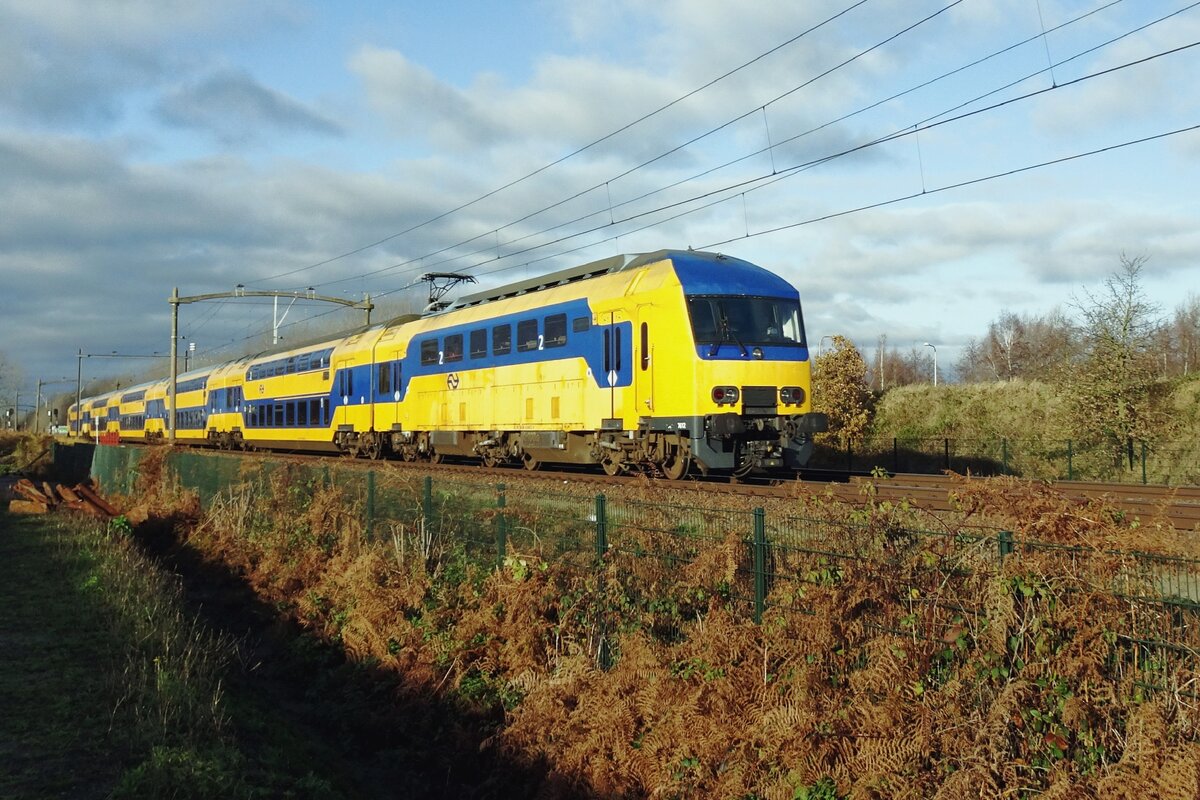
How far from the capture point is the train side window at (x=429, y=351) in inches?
976

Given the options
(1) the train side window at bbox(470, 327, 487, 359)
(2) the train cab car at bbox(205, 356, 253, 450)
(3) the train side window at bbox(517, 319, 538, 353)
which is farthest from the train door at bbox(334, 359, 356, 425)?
(2) the train cab car at bbox(205, 356, 253, 450)

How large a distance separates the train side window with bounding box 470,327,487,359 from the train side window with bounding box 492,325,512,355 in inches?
19.0

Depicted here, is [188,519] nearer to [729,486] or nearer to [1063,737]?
[729,486]

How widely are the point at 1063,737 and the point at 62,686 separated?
7.88 m

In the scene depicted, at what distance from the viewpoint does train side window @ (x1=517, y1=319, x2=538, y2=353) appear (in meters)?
20.2

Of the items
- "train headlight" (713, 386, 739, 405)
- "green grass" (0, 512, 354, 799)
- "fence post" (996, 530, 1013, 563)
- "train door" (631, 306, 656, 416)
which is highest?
"train door" (631, 306, 656, 416)

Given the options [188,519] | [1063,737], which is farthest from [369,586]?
[188,519]

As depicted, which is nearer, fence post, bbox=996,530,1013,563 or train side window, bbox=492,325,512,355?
fence post, bbox=996,530,1013,563

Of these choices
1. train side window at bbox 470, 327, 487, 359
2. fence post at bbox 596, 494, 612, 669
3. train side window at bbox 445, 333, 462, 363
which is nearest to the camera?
fence post at bbox 596, 494, 612, 669

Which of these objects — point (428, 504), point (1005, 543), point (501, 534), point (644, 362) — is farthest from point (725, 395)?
point (1005, 543)

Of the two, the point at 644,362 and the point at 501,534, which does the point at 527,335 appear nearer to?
the point at 644,362

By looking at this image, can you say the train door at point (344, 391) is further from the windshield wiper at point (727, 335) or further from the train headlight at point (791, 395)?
the train headlight at point (791, 395)

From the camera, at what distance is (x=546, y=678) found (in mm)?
8711

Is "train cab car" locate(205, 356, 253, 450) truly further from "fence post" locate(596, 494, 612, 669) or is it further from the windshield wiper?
"fence post" locate(596, 494, 612, 669)
